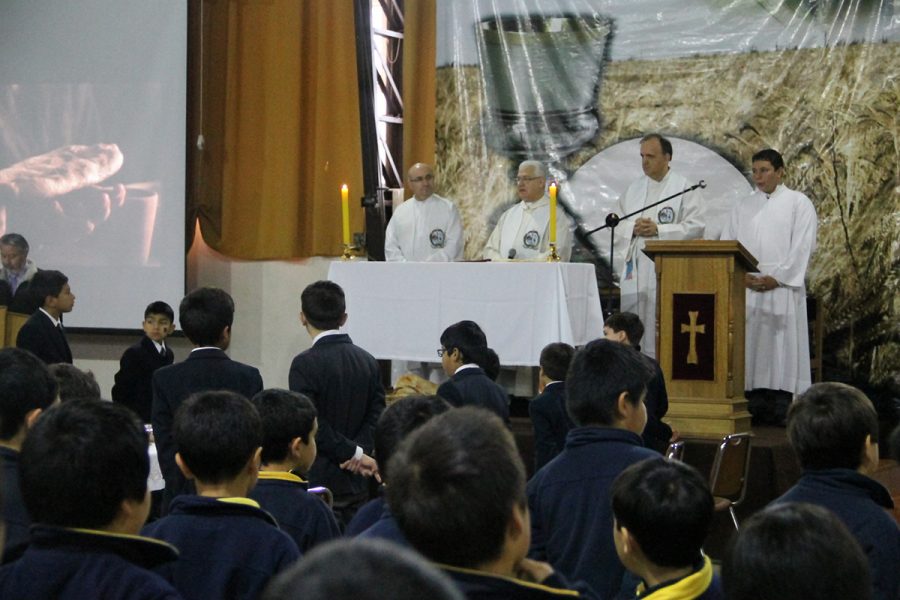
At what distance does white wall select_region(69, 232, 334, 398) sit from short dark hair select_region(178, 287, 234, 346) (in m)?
5.05

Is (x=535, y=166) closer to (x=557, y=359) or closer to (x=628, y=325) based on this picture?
(x=628, y=325)

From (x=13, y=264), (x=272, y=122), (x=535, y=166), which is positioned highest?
(x=272, y=122)

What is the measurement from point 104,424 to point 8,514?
2.06 ft

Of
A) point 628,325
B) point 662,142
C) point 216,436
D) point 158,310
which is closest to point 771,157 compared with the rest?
point 662,142

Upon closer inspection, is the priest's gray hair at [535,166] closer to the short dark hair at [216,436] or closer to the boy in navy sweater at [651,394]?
the boy in navy sweater at [651,394]

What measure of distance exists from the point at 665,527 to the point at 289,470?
1250 millimetres

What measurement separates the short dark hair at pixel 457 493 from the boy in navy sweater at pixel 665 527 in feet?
2.08

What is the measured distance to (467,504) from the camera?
160cm

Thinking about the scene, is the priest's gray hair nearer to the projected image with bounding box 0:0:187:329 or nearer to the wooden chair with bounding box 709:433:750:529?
the projected image with bounding box 0:0:187:329

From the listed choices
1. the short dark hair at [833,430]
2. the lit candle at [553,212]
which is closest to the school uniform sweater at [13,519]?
the short dark hair at [833,430]

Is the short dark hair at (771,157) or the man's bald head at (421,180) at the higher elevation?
the short dark hair at (771,157)

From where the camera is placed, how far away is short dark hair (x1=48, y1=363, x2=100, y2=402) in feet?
12.1

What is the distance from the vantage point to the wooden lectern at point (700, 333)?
682cm

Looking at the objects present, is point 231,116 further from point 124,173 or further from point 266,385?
point 266,385
